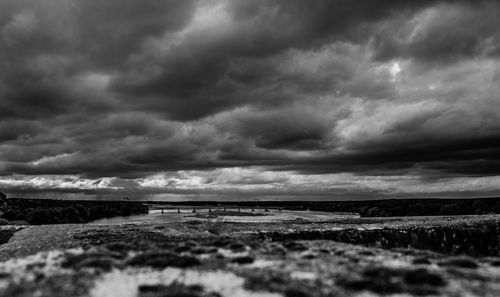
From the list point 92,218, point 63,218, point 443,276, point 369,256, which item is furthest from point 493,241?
point 92,218

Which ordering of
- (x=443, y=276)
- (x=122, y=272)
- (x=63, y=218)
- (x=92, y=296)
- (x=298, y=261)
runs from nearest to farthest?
(x=92, y=296) → (x=443, y=276) → (x=122, y=272) → (x=298, y=261) → (x=63, y=218)

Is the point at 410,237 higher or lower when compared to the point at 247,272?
lower

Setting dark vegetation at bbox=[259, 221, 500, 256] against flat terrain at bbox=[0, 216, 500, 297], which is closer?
flat terrain at bbox=[0, 216, 500, 297]

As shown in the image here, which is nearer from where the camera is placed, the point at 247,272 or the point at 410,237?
the point at 247,272

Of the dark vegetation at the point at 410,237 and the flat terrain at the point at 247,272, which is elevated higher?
the flat terrain at the point at 247,272

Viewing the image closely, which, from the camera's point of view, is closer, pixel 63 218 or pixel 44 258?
pixel 44 258

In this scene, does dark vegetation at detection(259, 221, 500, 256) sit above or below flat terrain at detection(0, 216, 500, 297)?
below

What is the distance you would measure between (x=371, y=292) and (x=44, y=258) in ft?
46.1

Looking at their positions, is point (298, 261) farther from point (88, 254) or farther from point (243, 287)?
point (88, 254)

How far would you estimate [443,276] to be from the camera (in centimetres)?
1436

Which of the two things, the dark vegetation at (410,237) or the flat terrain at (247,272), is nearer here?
the flat terrain at (247,272)

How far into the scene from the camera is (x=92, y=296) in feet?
40.9

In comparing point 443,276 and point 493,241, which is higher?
point 443,276

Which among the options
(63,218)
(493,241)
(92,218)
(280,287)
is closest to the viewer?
(280,287)
